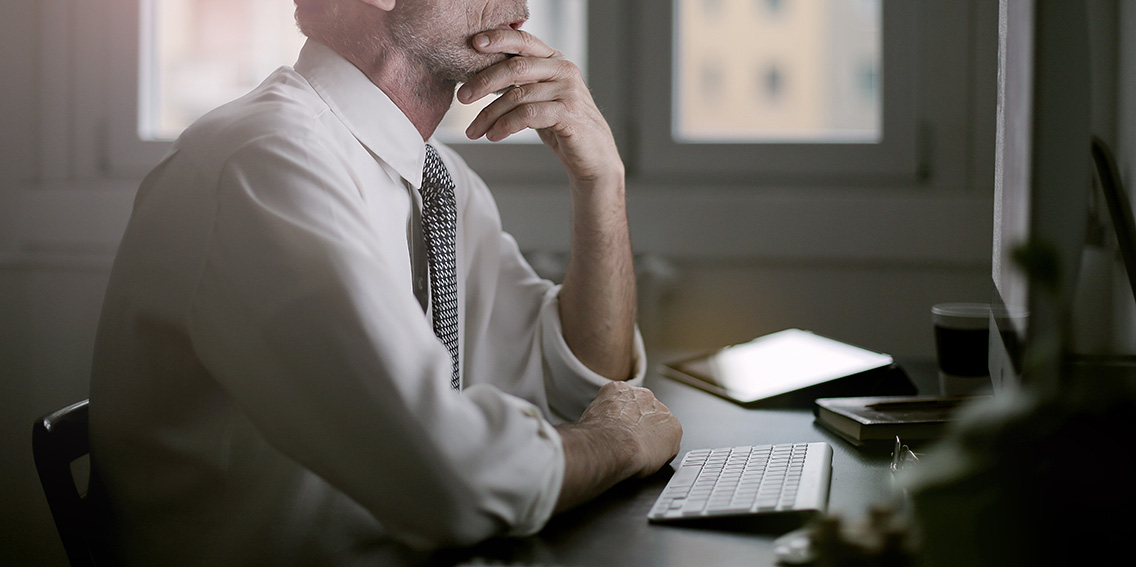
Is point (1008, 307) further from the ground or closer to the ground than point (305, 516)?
further from the ground

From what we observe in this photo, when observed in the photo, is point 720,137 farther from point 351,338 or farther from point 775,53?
point 351,338

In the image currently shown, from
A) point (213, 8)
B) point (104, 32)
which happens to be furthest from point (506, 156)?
point (104, 32)

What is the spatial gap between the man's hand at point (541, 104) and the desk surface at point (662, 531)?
440 millimetres

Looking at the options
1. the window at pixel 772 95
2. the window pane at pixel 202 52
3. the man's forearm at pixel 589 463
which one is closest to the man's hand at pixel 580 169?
the man's forearm at pixel 589 463

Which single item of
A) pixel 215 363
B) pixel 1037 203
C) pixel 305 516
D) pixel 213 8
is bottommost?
pixel 305 516

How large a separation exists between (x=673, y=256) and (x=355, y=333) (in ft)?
4.69

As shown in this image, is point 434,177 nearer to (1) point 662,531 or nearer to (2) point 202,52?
(1) point 662,531

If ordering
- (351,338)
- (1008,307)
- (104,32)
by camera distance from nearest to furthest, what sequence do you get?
1. (351,338)
2. (1008,307)
3. (104,32)

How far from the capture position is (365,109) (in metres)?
1.06

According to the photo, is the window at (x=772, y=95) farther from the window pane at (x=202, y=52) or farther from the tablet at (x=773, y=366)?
the tablet at (x=773, y=366)

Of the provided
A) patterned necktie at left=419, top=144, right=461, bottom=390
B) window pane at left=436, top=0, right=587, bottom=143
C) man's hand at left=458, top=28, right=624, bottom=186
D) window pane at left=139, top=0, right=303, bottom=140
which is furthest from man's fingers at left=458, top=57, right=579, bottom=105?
window pane at left=139, top=0, right=303, bottom=140

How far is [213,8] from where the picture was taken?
2.37 meters

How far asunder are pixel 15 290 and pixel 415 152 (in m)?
1.78

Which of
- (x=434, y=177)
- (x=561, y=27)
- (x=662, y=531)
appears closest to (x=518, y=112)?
(x=434, y=177)
